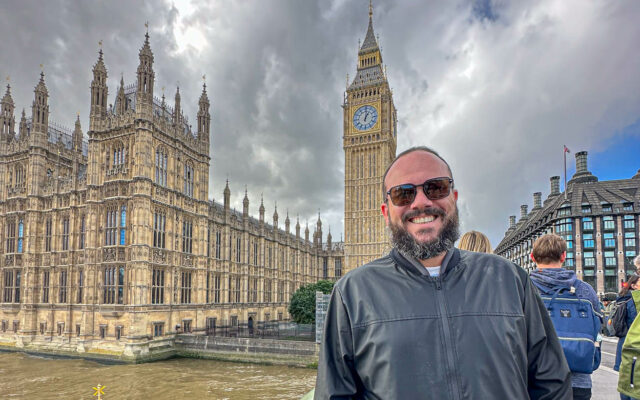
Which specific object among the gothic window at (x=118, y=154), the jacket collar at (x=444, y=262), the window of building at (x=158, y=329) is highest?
the gothic window at (x=118, y=154)

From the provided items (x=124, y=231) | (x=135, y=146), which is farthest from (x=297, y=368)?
(x=135, y=146)

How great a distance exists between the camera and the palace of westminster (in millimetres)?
29406

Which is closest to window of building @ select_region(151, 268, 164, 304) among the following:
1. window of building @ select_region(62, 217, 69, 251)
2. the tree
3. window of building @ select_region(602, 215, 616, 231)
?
window of building @ select_region(62, 217, 69, 251)

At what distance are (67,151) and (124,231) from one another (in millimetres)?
14725

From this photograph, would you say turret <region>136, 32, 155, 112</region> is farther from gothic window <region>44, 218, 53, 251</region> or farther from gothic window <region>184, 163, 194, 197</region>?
gothic window <region>44, 218, 53, 251</region>

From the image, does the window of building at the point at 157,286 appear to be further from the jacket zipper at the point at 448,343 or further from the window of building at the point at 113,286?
the jacket zipper at the point at 448,343

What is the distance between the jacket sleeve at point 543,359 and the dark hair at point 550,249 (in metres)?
2.45

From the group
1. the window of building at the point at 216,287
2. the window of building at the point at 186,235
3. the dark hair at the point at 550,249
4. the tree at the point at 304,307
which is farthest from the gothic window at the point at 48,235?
the dark hair at the point at 550,249

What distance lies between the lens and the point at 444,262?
219 centimetres

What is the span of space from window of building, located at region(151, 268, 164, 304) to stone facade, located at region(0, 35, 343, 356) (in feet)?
0.26

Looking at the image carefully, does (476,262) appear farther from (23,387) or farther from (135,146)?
(135,146)

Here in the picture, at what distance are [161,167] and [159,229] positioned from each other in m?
4.69

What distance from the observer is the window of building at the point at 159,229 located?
99.6ft

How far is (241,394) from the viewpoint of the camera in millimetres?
21906
